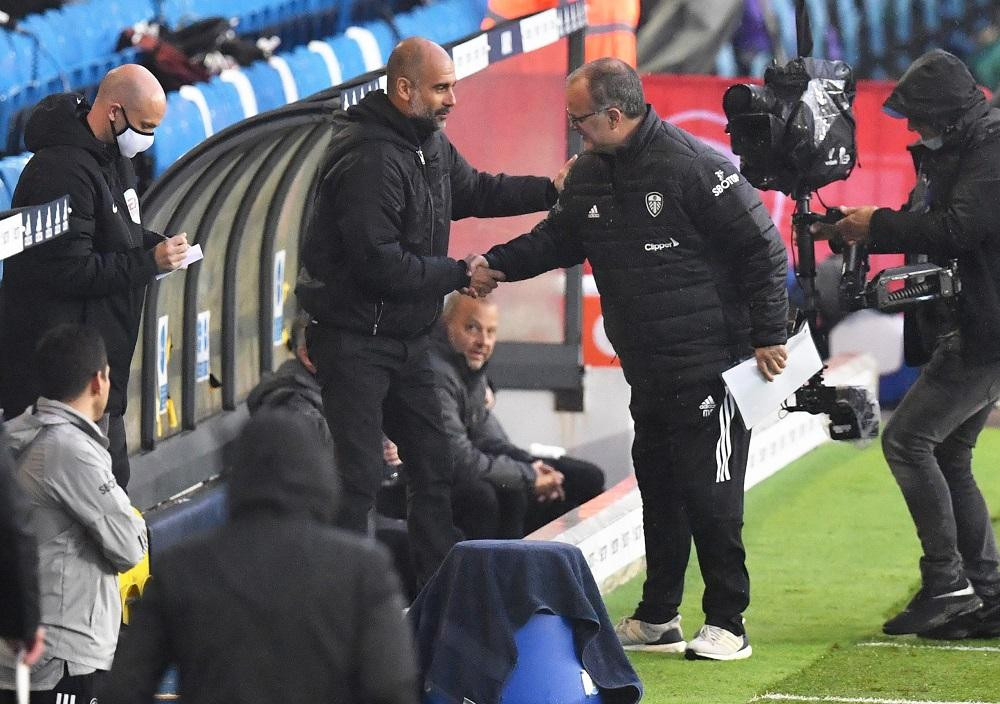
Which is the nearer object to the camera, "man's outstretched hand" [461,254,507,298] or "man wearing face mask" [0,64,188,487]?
"man wearing face mask" [0,64,188,487]

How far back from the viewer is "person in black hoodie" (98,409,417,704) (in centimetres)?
343

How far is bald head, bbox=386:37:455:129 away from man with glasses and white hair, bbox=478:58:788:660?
0.42m

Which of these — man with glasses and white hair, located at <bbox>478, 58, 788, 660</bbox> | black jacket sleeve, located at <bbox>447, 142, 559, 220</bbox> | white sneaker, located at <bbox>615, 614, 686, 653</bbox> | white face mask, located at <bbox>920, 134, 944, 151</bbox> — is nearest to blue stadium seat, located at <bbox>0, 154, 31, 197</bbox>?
black jacket sleeve, located at <bbox>447, 142, 559, 220</bbox>

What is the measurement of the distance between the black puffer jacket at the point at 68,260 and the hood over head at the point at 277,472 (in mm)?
2861

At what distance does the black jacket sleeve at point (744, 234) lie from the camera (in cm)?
647

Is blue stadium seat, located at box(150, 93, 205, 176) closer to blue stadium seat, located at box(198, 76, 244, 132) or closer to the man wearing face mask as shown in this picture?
blue stadium seat, located at box(198, 76, 244, 132)

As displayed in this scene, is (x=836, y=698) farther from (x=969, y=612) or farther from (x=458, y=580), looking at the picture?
(x=458, y=580)

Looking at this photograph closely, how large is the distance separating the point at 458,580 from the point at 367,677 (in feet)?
7.09

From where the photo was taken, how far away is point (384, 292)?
6.50 metres

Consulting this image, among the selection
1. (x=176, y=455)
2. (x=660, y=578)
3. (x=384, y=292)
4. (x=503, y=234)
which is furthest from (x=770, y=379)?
(x=503, y=234)

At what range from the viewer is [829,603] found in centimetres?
796

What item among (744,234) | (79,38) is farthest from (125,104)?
(79,38)

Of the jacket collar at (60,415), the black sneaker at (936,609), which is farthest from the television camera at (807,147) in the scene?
the jacket collar at (60,415)

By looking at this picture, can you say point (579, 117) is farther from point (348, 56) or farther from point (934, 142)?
point (348, 56)
